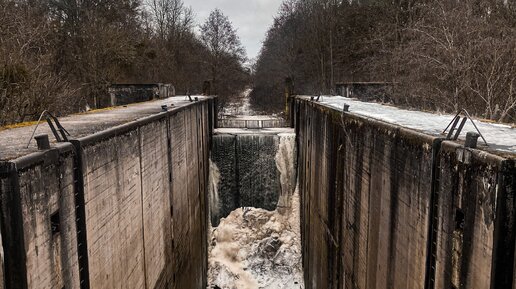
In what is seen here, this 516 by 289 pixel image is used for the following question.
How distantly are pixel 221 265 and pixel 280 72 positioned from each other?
3016cm

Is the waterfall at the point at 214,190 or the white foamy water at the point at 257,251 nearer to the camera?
the white foamy water at the point at 257,251

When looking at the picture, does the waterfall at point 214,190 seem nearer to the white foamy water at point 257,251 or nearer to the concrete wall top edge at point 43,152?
the white foamy water at point 257,251

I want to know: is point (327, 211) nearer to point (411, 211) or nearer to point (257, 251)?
point (411, 211)

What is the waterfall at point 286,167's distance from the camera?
617 inches

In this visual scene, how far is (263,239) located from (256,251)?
0.48 metres

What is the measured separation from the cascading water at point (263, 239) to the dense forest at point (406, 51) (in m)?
4.64

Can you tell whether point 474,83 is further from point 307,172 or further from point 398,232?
point 398,232

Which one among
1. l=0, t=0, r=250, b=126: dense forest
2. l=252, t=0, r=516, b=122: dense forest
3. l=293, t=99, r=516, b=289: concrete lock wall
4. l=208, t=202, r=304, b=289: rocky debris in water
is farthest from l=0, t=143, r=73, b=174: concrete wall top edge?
l=208, t=202, r=304, b=289: rocky debris in water

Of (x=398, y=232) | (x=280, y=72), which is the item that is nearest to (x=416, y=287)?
(x=398, y=232)

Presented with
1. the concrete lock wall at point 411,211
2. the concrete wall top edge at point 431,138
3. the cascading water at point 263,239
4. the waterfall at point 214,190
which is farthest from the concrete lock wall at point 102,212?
the waterfall at point 214,190

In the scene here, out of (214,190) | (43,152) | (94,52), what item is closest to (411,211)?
(43,152)

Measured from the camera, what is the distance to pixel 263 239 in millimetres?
14852

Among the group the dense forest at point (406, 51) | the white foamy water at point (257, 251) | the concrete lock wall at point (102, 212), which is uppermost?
the dense forest at point (406, 51)

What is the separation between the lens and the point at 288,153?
15.9 metres
